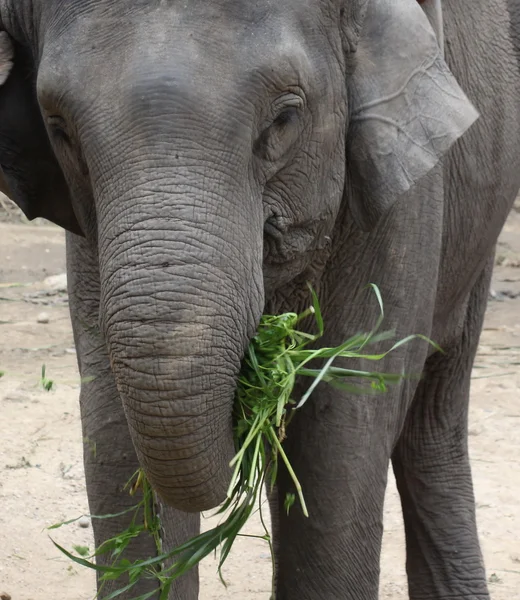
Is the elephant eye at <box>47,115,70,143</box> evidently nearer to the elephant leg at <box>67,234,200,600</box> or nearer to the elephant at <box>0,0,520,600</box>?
the elephant at <box>0,0,520,600</box>

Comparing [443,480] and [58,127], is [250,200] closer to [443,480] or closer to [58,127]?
[58,127]

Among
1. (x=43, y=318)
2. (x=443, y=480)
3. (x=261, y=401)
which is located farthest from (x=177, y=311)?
(x=43, y=318)

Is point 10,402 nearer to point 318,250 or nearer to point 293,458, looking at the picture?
point 293,458

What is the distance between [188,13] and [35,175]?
2.02 ft

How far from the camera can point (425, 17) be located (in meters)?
2.97

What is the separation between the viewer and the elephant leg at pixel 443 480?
439cm

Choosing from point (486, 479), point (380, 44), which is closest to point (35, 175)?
point (380, 44)

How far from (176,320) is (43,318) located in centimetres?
536

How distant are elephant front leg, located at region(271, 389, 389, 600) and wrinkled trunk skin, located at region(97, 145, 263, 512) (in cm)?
76

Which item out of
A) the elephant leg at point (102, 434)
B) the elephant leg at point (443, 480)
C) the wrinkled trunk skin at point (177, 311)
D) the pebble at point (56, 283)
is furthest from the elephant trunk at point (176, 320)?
the pebble at point (56, 283)

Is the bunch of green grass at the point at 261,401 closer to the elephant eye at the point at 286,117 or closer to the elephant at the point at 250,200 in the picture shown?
the elephant at the point at 250,200

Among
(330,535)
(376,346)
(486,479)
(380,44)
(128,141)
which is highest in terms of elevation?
(380,44)

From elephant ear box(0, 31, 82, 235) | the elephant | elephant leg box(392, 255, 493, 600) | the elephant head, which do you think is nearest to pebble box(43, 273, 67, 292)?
elephant leg box(392, 255, 493, 600)

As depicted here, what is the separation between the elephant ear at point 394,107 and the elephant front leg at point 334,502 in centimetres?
53
